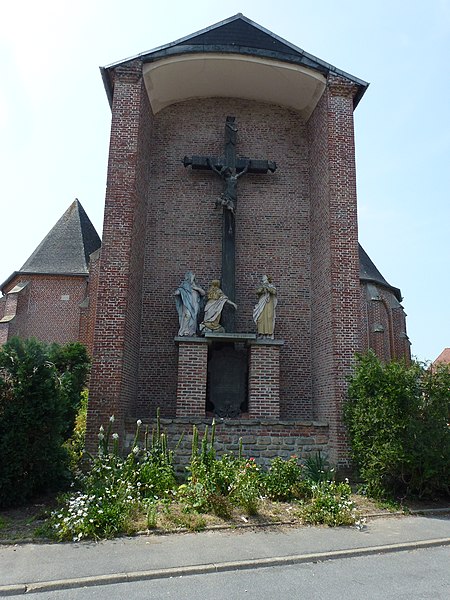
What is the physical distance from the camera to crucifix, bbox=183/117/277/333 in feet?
41.5

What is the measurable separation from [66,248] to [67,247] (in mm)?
87

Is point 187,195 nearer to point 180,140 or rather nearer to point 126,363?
point 180,140

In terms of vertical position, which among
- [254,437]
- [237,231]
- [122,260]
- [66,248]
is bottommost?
[254,437]

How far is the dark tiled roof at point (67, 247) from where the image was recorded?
75.6ft

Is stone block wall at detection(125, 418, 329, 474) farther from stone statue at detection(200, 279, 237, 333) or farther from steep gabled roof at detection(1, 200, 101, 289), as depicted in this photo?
steep gabled roof at detection(1, 200, 101, 289)

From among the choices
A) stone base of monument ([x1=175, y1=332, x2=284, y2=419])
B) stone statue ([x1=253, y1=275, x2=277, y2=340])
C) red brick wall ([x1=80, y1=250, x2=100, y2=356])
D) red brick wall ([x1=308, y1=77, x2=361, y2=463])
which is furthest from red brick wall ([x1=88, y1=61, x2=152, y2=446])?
red brick wall ([x1=80, y1=250, x2=100, y2=356])

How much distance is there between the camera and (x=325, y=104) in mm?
12805

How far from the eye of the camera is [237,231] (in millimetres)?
13492

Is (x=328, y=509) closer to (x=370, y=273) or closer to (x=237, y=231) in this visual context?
(x=237, y=231)

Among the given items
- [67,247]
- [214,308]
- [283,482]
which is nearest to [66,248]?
[67,247]

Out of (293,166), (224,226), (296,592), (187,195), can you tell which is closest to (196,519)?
(296,592)

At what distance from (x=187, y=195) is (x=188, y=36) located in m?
3.94

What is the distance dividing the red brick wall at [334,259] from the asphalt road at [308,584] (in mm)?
4685

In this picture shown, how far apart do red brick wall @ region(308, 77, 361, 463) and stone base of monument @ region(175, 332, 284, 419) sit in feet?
3.95
